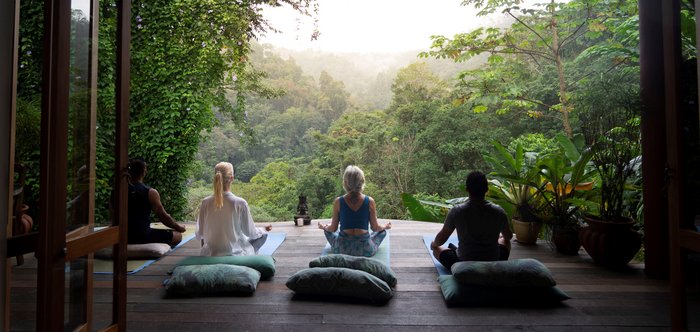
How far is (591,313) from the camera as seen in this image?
240cm

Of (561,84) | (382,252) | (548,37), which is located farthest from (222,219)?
(548,37)

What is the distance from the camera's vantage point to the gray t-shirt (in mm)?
2895

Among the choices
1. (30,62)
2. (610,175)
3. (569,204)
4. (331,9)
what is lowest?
(569,204)

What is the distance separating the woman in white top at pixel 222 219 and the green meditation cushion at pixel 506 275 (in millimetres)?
1752

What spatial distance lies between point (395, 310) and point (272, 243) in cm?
205

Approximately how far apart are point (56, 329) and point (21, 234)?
0.40m

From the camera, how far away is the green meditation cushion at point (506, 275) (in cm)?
253

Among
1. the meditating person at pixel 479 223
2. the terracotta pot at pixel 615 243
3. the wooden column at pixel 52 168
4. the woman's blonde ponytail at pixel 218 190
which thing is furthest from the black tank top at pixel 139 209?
the terracotta pot at pixel 615 243

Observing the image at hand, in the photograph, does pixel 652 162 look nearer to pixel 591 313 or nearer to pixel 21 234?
pixel 591 313

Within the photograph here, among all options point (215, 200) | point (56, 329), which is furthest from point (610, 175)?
point (56, 329)

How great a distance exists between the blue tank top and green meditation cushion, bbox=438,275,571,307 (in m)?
1.20

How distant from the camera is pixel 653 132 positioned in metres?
3.25

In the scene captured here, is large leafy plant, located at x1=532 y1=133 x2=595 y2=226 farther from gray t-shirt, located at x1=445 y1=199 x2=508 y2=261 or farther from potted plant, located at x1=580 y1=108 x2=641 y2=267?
gray t-shirt, located at x1=445 y1=199 x2=508 y2=261

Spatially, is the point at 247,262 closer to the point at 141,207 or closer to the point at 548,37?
the point at 141,207
